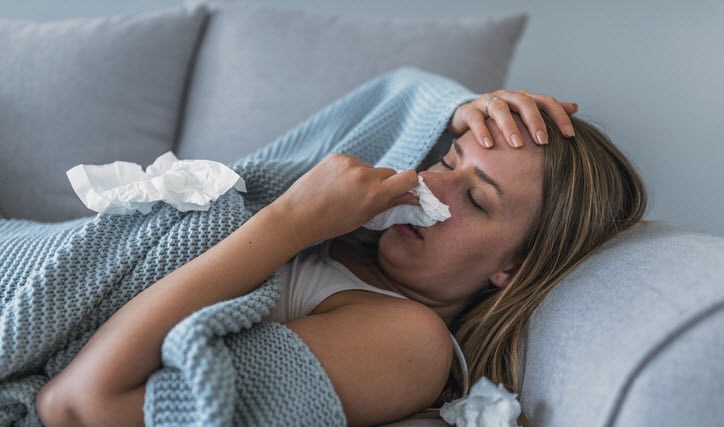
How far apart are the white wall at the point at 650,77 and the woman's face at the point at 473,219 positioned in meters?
0.97

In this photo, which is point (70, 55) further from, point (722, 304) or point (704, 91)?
point (704, 91)

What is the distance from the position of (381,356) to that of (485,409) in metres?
0.19

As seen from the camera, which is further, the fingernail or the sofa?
the sofa

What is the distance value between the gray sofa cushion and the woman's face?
0.16 metres

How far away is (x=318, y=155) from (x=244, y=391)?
0.72 metres

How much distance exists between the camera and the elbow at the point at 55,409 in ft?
2.62

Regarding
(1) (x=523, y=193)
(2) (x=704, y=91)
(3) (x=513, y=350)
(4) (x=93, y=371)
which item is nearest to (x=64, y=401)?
(4) (x=93, y=371)

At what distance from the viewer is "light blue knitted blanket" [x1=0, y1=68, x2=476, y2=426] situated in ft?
2.51

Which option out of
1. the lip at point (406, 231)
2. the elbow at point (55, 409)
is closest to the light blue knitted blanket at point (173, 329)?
the elbow at point (55, 409)

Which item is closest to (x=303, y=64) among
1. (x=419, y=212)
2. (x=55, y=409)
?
(x=419, y=212)

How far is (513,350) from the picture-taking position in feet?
3.35

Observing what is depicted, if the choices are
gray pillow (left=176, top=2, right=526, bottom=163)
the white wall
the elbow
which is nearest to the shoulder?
the elbow

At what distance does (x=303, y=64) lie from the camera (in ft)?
5.26

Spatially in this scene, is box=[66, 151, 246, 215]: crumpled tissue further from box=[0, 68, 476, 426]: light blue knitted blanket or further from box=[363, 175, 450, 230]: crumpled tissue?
box=[363, 175, 450, 230]: crumpled tissue
